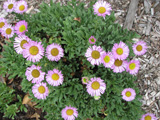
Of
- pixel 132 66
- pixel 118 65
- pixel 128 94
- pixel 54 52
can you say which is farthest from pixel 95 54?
pixel 128 94

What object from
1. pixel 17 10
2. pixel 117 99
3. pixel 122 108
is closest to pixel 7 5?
pixel 17 10

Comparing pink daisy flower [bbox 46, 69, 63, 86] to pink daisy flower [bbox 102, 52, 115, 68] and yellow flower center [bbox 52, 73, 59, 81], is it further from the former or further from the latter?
pink daisy flower [bbox 102, 52, 115, 68]

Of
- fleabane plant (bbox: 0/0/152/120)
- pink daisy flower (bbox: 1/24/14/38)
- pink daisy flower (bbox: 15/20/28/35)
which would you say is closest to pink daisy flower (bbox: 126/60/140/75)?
fleabane plant (bbox: 0/0/152/120)

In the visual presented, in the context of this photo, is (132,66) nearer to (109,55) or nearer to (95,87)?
(109,55)

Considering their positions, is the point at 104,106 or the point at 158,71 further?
the point at 158,71

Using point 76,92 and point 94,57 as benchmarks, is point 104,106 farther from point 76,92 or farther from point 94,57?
point 94,57

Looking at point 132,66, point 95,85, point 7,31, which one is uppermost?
point 7,31
